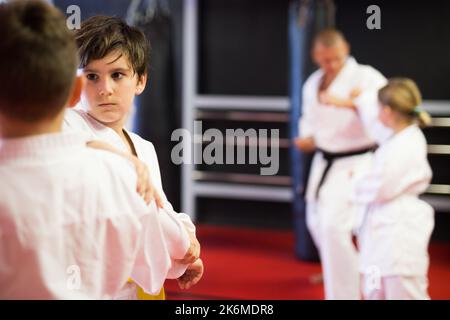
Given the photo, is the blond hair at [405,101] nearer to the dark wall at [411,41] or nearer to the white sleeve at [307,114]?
the white sleeve at [307,114]

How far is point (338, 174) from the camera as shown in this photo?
12.7ft

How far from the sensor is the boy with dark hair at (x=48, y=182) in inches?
42.0

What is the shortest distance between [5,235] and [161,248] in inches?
13.3

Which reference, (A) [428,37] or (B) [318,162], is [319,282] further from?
(A) [428,37]

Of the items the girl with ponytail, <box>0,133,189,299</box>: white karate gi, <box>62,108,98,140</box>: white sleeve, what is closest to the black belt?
the girl with ponytail

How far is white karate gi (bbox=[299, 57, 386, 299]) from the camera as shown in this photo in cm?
364

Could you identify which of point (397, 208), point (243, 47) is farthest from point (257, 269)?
point (243, 47)

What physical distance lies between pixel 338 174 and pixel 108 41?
2.58 m

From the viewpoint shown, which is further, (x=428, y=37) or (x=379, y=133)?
(x=428, y=37)

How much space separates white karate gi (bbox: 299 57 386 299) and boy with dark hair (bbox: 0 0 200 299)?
8.38 ft

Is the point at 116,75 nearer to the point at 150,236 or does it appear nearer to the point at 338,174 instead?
the point at 150,236

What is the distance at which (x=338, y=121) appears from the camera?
3.98m

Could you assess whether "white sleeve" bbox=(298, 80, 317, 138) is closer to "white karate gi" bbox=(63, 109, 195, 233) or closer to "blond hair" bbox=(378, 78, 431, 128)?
"blond hair" bbox=(378, 78, 431, 128)

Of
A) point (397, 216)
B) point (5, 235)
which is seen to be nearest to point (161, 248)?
point (5, 235)
